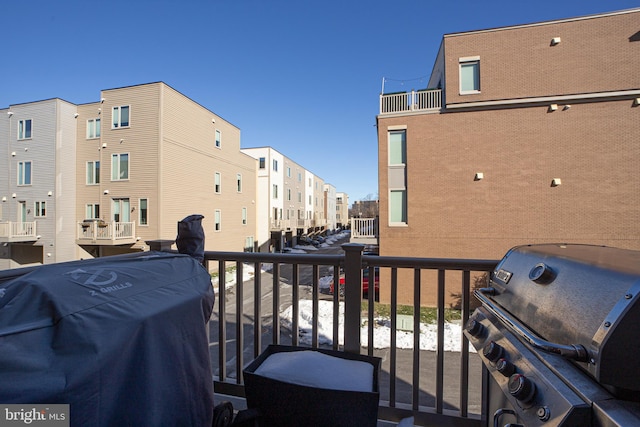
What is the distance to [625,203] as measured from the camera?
8.29 m

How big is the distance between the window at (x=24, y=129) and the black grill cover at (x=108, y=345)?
17193mm

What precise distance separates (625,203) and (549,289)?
11.1m

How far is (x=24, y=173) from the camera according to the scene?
12883mm

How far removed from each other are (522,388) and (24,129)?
741 inches

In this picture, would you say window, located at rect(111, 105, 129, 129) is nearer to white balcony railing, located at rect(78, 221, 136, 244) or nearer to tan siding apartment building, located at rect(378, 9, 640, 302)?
white balcony railing, located at rect(78, 221, 136, 244)

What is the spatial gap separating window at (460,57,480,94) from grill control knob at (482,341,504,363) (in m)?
10.2

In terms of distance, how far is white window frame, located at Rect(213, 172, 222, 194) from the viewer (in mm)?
15314

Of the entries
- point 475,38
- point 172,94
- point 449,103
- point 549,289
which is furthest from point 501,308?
point 172,94

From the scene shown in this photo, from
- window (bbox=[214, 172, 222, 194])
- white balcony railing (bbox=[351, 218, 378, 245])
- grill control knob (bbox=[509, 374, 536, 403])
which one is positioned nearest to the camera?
grill control knob (bbox=[509, 374, 536, 403])

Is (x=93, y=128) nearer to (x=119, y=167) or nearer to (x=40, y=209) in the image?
(x=119, y=167)

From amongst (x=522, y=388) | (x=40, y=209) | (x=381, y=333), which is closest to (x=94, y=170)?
(x=40, y=209)

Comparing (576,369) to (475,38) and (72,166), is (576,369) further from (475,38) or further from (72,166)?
(72,166)

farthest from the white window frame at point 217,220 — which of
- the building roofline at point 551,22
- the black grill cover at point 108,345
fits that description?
the black grill cover at point 108,345

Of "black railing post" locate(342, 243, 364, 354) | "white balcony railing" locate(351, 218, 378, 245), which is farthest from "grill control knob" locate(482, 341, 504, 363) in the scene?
"white balcony railing" locate(351, 218, 378, 245)
